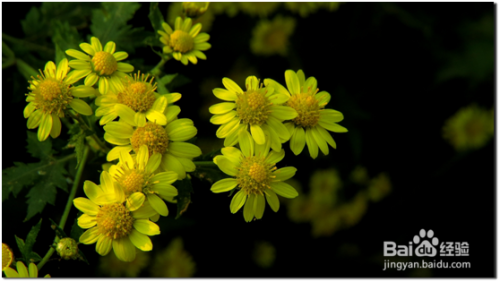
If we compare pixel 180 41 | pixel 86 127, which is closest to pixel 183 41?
pixel 180 41

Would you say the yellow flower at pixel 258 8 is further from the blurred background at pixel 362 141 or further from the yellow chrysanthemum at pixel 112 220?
the yellow chrysanthemum at pixel 112 220

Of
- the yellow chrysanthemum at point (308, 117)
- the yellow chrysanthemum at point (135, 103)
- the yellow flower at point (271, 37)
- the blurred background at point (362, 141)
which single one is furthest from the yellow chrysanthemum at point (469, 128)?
the yellow chrysanthemum at point (135, 103)

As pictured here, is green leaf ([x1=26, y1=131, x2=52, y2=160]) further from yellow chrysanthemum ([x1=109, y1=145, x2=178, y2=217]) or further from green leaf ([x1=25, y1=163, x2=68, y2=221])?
yellow chrysanthemum ([x1=109, y1=145, x2=178, y2=217])

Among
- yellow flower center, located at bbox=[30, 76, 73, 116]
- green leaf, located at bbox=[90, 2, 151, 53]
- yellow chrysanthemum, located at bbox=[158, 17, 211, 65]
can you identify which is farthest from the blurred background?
yellow flower center, located at bbox=[30, 76, 73, 116]

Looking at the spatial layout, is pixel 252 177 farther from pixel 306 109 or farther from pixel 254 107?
pixel 306 109

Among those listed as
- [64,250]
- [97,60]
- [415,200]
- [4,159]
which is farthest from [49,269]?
[415,200]

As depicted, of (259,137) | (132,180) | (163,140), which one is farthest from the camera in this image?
(259,137)
